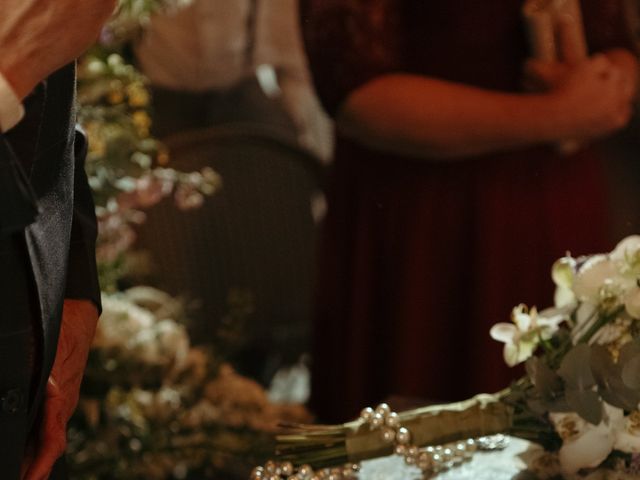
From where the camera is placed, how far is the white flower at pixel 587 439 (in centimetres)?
93

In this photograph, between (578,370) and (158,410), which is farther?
(158,410)

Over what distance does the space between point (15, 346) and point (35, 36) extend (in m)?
0.20

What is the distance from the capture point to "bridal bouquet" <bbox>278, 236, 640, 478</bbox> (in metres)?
0.92

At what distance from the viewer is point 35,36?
0.71 m

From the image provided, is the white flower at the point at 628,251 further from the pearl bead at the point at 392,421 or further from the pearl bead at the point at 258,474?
the pearl bead at the point at 258,474

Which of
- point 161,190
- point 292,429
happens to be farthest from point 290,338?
point 292,429

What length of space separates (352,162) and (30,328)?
943 mm

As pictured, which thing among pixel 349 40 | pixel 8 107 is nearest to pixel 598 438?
pixel 8 107

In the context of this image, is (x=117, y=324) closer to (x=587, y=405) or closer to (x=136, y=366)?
(x=136, y=366)

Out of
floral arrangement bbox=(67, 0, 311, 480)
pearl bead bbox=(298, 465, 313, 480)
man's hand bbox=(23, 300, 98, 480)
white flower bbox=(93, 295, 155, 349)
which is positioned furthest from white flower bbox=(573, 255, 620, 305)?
white flower bbox=(93, 295, 155, 349)

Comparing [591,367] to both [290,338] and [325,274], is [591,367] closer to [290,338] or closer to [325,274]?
[325,274]

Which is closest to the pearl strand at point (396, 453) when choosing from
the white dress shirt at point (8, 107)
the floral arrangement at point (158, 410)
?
the white dress shirt at point (8, 107)

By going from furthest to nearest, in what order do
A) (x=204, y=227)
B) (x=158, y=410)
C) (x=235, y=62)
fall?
(x=235, y=62)
(x=204, y=227)
(x=158, y=410)

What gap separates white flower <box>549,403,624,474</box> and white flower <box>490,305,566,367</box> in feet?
0.23
